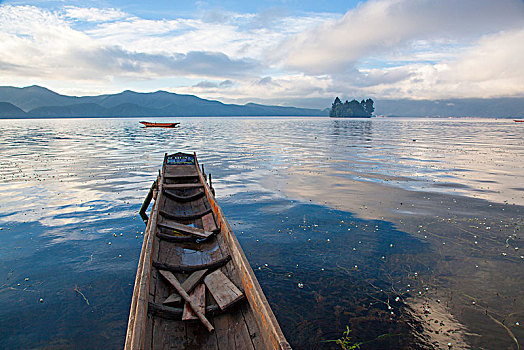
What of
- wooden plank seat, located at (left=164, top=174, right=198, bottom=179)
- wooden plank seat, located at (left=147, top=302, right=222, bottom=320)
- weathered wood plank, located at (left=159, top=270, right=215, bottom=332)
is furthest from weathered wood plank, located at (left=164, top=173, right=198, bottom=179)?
wooden plank seat, located at (left=147, top=302, right=222, bottom=320)

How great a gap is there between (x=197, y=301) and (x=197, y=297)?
0.17 metres

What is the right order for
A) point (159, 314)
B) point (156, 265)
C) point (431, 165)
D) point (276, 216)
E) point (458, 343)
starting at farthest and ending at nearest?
1. point (431, 165)
2. point (276, 216)
3. point (156, 265)
4. point (458, 343)
5. point (159, 314)

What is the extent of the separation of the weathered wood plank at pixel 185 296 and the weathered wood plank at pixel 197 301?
0.27ft

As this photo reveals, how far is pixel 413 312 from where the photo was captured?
7969mm

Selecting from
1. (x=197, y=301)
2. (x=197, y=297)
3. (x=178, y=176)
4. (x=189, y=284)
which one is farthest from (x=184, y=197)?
(x=197, y=301)

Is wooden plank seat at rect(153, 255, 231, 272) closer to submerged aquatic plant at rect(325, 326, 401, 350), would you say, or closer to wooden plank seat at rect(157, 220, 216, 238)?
wooden plank seat at rect(157, 220, 216, 238)

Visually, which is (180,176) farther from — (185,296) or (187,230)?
(185,296)

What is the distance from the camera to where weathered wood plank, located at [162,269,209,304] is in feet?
23.0

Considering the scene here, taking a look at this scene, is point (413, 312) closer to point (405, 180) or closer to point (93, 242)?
point (93, 242)

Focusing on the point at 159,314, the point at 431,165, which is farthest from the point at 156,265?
the point at 431,165

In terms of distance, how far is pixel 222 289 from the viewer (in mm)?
7270

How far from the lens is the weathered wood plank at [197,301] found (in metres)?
6.51

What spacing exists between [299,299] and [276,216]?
658 centimetres

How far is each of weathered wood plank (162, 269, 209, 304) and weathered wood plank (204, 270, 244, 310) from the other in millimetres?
217
